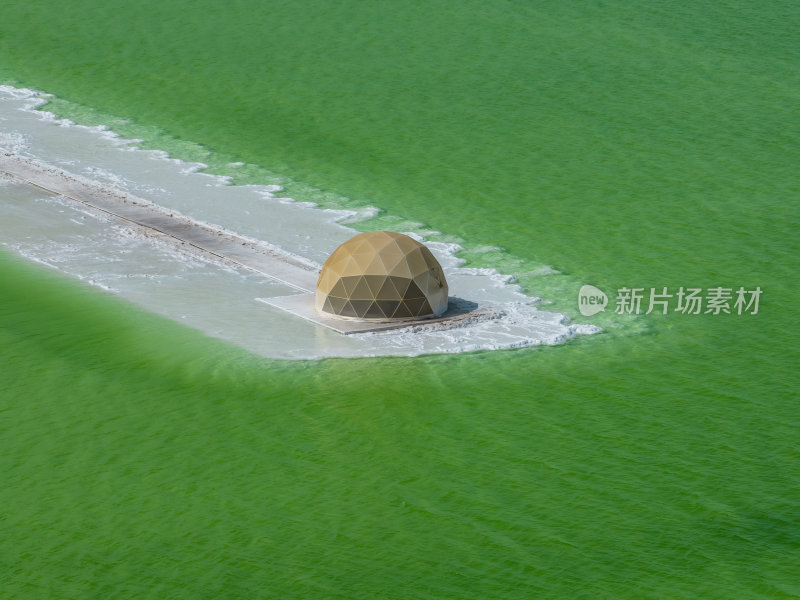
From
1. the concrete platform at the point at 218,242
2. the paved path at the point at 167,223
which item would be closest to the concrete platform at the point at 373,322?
the concrete platform at the point at 218,242

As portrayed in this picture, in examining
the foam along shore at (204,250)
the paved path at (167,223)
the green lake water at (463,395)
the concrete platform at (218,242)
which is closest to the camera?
the green lake water at (463,395)

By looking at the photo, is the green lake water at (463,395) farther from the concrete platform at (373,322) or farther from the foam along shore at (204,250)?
the concrete platform at (373,322)

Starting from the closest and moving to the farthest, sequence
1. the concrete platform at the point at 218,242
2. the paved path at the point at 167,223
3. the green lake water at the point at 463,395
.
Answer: the green lake water at the point at 463,395, the concrete platform at the point at 218,242, the paved path at the point at 167,223

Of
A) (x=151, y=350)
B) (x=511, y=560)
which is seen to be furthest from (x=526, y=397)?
(x=151, y=350)

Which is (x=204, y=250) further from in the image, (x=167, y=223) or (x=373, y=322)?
(x=373, y=322)

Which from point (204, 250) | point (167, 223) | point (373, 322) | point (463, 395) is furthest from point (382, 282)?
point (167, 223)

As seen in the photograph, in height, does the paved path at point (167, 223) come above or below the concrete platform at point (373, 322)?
above

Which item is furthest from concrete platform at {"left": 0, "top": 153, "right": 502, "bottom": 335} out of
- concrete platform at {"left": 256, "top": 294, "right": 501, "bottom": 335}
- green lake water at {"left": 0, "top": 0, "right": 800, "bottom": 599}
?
green lake water at {"left": 0, "top": 0, "right": 800, "bottom": 599}
